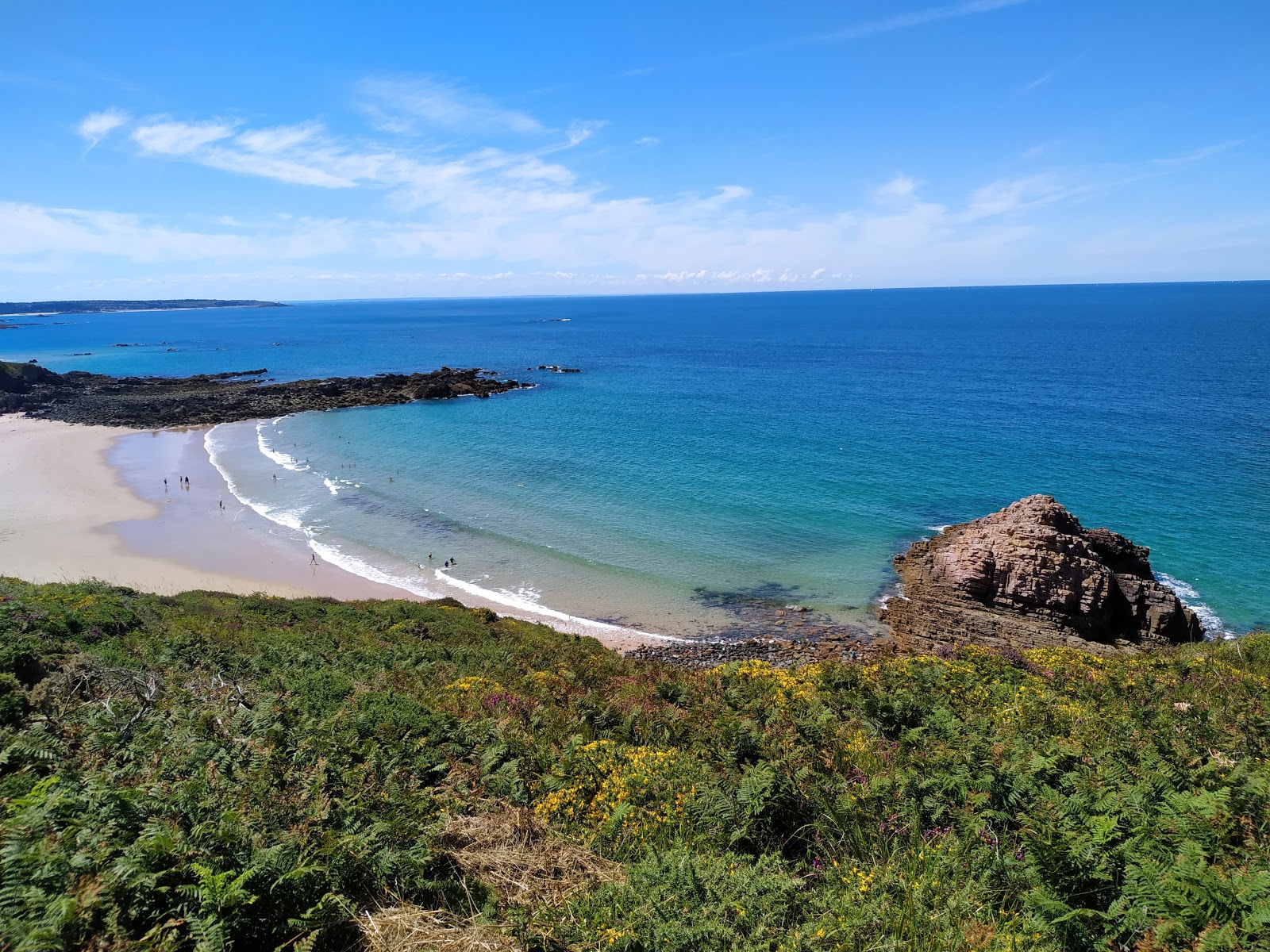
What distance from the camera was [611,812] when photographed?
25.7 ft

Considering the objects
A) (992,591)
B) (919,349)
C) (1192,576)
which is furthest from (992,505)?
(919,349)

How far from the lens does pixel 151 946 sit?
440 cm

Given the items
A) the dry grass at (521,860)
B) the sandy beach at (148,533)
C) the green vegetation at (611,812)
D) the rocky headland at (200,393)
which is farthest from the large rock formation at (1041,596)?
the rocky headland at (200,393)

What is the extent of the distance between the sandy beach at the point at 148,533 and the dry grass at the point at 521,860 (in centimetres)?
2080

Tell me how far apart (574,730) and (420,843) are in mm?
4766

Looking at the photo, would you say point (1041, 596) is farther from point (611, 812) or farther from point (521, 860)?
point (521, 860)

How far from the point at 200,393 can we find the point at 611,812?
10030 centimetres

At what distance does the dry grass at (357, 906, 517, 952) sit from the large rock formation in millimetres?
24163

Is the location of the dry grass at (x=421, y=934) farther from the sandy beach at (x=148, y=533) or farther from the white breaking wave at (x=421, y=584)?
the white breaking wave at (x=421, y=584)

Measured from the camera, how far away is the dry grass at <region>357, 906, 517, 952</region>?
514cm

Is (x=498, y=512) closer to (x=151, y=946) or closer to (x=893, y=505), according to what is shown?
(x=893, y=505)

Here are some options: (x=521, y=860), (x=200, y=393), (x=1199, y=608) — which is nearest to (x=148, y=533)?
(x=521, y=860)

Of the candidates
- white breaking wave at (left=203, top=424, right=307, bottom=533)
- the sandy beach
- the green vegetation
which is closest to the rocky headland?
the sandy beach

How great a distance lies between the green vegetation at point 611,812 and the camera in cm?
523
